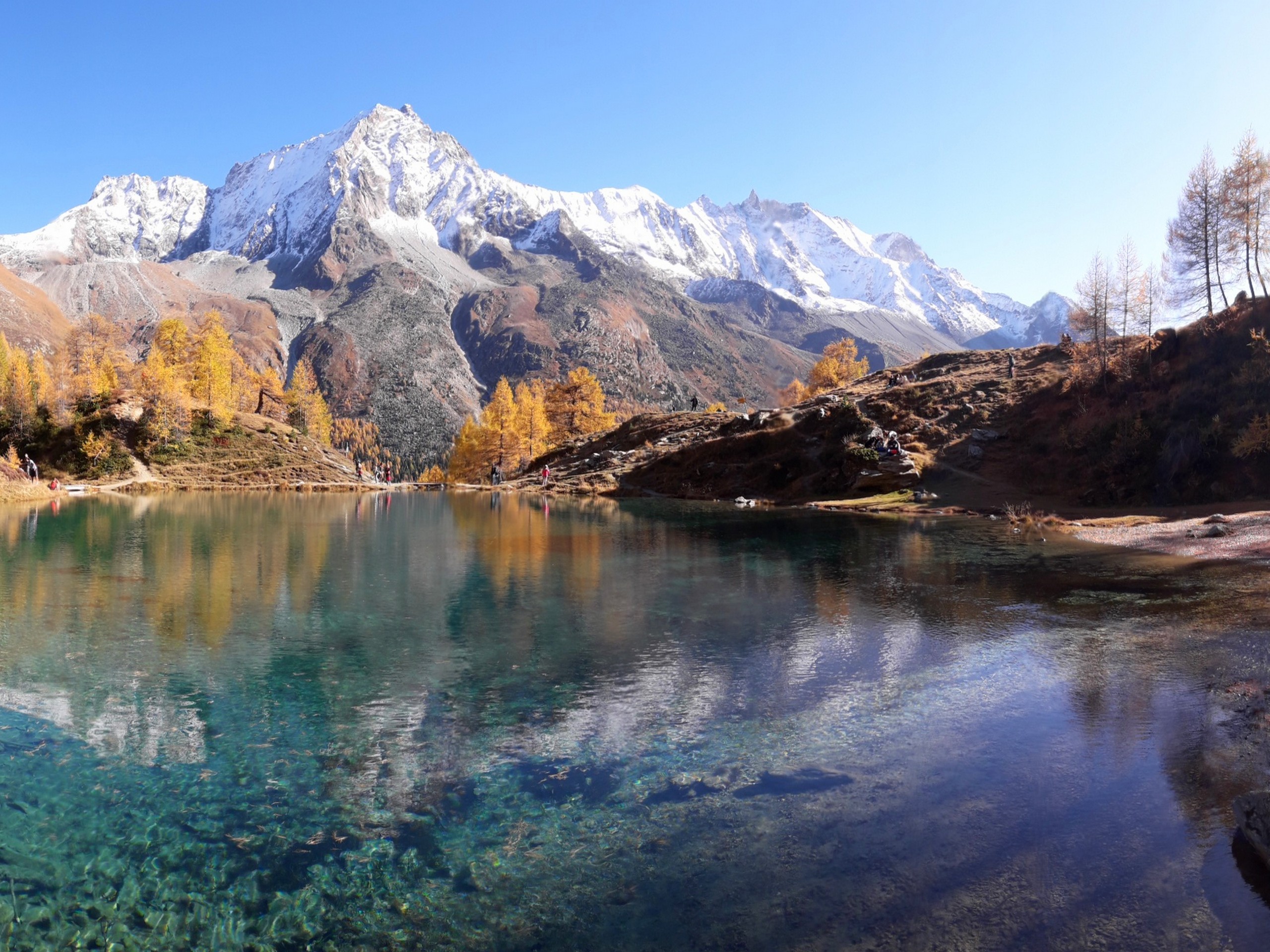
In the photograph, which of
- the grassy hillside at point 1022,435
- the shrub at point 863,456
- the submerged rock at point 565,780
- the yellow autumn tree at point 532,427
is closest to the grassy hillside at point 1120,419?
the grassy hillside at point 1022,435

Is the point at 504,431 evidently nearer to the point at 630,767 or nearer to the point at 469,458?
the point at 469,458

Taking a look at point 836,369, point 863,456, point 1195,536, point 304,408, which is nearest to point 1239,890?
point 1195,536

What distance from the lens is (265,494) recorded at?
89375 mm

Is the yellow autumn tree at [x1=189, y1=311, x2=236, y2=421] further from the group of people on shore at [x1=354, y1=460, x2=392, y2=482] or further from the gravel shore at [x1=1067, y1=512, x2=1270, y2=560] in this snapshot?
the gravel shore at [x1=1067, y1=512, x2=1270, y2=560]

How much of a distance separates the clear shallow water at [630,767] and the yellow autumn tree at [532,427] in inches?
3883

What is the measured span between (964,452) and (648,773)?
71662 mm

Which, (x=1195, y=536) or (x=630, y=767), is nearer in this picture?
(x=630, y=767)

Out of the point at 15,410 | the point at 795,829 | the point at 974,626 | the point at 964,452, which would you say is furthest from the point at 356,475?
the point at 795,829

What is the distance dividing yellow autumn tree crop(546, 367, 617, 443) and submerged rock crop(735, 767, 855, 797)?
12157 cm

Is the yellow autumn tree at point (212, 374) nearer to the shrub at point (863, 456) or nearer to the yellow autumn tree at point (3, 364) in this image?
the yellow autumn tree at point (3, 364)

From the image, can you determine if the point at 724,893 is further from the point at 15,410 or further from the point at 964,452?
the point at 15,410

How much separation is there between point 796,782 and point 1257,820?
6253mm

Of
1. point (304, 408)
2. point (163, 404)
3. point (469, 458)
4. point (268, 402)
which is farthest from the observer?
point (304, 408)

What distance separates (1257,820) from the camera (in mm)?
9922
